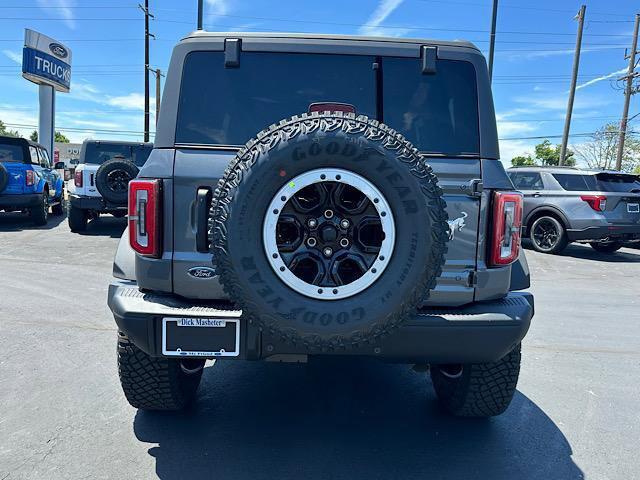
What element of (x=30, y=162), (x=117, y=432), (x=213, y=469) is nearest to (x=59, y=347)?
(x=117, y=432)

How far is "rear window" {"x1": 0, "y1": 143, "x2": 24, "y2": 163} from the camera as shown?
10.7 metres

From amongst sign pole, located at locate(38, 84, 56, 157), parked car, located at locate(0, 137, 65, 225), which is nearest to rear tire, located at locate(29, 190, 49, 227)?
parked car, located at locate(0, 137, 65, 225)

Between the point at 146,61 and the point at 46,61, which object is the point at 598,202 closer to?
the point at 146,61

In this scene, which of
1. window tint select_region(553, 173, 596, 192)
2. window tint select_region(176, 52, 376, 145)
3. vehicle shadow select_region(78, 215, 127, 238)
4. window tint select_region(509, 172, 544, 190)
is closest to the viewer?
window tint select_region(176, 52, 376, 145)

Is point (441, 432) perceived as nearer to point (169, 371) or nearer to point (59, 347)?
point (169, 371)

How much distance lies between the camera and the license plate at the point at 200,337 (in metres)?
Result: 2.16

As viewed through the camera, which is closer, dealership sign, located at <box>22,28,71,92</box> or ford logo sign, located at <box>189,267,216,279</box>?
ford logo sign, located at <box>189,267,216,279</box>

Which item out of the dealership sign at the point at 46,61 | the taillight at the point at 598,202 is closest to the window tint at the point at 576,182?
the taillight at the point at 598,202

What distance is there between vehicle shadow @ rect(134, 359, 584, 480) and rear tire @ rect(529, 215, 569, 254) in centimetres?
754

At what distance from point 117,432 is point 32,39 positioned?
30.5 metres

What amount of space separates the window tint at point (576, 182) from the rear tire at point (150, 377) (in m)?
9.43

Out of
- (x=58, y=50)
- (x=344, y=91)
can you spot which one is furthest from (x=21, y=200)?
(x=58, y=50)

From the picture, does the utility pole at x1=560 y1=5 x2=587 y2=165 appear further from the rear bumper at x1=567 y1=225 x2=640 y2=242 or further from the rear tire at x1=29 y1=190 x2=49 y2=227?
the rear tire at x1=29 y1=190 x2=49 y2=227

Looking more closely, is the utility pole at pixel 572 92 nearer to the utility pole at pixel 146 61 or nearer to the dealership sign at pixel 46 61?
the utility pole at pixel 146 61
